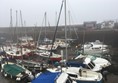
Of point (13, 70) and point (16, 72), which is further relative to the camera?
point (13, 70)

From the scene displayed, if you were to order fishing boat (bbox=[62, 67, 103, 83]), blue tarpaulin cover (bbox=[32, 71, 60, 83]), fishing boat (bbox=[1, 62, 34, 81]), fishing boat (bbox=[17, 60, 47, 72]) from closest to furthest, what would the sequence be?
blue tarpaulin cover (bbox=[32, 71, 60, 83]) < fishing boat (bbox=[62, 67, 103, 83]) < fishing boat (bbox=[1, 62, 34, 81]) < fishing boat (bbox=[17, 60, 47, 72])

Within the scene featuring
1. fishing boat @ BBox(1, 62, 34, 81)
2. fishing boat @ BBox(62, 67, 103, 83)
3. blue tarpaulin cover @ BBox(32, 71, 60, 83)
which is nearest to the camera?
blue tarpaulin cover @ BBox(32, 71, 60, 83)

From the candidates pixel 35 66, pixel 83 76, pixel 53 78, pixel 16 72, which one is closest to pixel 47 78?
pixel 53 78

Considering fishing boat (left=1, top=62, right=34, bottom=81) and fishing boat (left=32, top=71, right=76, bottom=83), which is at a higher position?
fishing boat (left=32, top=71, right=76, bottom=83)

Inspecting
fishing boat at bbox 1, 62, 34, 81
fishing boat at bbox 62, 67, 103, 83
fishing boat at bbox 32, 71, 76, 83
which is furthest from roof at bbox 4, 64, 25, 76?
fishing boat at bbox 32, 71, 76, 83

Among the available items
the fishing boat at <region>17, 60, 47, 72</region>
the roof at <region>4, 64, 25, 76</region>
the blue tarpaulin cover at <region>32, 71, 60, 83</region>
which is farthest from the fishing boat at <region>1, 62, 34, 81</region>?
the blue tarpaulin cover at <region>32, 71, 60, 83</region>

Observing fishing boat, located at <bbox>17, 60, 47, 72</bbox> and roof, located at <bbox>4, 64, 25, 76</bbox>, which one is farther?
fishing boat, located at <bbox>17, 60, 47, 72</bbox>

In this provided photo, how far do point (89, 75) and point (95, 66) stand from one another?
4128 mm

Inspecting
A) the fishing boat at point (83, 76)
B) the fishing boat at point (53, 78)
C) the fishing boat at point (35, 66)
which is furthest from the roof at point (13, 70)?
the fishing boat at point (53, 78)

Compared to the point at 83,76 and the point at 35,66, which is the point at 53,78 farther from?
the point at 35,66

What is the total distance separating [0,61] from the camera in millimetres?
28188

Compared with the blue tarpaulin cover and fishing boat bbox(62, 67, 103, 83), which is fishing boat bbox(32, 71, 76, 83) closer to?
the blue tarpaulin cover

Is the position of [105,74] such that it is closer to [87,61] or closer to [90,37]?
[87,61]

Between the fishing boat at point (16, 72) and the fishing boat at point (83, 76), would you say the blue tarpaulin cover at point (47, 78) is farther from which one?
the fishing boat at point (16, 72)
